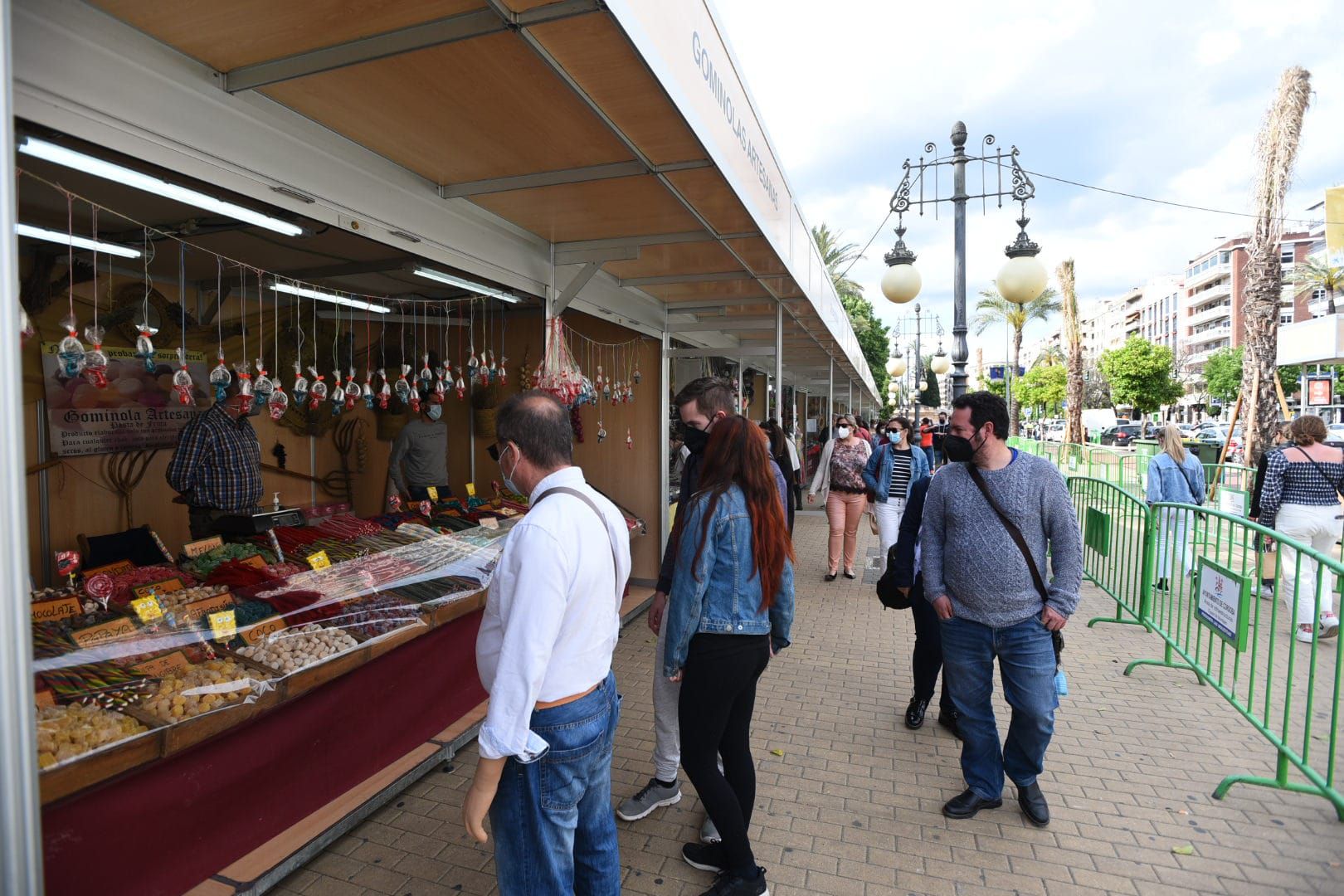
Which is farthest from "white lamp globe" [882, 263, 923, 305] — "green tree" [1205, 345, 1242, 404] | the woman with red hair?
"green tree" [1205, 345, 1242, 404]

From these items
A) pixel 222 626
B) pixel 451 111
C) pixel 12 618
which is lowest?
pixel 222 626

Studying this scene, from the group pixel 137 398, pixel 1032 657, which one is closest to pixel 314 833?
pixel 1032 657

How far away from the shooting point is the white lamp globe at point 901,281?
755 cm

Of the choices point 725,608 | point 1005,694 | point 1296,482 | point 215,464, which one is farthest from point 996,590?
point 215,464

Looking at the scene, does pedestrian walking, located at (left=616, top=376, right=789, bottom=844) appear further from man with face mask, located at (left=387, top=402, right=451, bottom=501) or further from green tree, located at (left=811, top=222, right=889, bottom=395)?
green tree, located at (left=811, top=222, right=889, bottom=395)

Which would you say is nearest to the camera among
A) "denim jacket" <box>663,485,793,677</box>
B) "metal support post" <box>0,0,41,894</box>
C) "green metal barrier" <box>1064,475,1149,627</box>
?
"metal support post" <box>0,0,41,894</box>

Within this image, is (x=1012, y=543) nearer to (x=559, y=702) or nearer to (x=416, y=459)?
(x=559, y=702)

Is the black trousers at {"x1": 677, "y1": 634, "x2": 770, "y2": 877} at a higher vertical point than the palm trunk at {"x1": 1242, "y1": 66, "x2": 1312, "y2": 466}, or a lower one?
lower

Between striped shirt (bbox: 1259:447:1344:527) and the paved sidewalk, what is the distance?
2.10 m

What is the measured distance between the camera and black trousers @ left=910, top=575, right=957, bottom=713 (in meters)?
4.02

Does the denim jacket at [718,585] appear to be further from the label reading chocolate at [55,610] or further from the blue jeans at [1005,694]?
the label reading chocolate at [55,610]

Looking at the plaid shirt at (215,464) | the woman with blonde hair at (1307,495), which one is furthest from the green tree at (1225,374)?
the plaid shirt at (215,464)

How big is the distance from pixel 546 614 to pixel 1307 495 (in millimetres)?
6786

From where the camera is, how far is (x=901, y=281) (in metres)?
7.58
